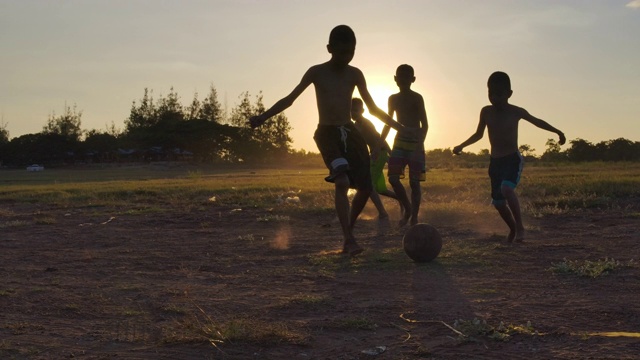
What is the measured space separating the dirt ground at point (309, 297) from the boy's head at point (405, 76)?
1788mm

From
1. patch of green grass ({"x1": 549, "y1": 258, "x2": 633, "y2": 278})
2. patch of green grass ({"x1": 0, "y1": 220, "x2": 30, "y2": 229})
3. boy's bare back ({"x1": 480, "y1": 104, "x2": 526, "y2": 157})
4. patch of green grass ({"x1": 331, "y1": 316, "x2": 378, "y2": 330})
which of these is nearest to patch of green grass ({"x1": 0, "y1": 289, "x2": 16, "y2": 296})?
patch of green grass ({"x1": 331, "y1": 316, "x2": 378, "y2": 330})

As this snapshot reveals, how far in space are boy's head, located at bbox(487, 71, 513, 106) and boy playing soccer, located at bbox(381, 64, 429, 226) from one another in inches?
59.2

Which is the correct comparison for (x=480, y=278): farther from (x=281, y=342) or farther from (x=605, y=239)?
(x=605, y=239)

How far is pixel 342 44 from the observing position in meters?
7.09

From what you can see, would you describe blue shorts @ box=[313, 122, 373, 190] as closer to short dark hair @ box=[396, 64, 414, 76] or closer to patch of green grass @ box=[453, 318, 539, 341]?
short dark hair @ box=[396, 64, 414, 76]

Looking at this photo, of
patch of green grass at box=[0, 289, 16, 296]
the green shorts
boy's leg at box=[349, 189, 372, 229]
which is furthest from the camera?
the green shorts

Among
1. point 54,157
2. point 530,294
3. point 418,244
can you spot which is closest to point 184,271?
point 418,244

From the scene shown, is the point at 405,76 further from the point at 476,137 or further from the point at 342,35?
the point at 342,35

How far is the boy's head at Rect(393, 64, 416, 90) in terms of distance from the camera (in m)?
9.27

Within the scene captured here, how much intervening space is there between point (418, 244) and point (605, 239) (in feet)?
9.21

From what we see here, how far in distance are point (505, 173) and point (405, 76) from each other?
200 cm

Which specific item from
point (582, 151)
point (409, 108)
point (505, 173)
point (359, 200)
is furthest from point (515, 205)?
point (582, 151)

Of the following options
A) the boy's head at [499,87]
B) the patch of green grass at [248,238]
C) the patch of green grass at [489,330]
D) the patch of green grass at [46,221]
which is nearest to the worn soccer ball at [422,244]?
the boy's head at [499,87]

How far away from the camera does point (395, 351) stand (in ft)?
11.9
